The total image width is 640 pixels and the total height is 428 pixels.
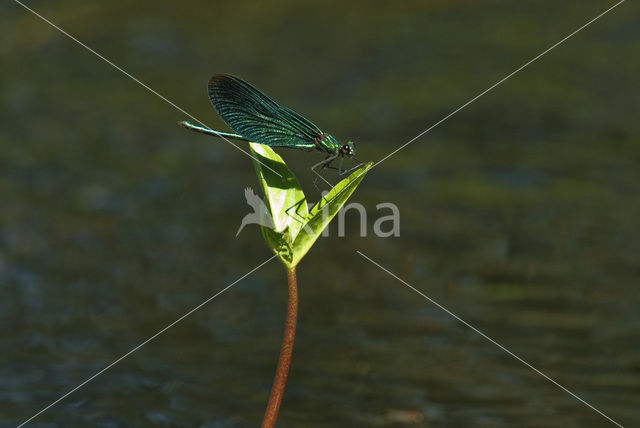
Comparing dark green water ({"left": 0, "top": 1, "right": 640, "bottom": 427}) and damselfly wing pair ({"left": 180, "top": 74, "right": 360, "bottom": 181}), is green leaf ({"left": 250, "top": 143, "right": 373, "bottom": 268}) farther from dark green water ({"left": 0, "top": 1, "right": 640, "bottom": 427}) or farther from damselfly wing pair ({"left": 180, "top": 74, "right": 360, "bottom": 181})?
dark green water ({"left": 0, "top": 1, "right": 640, "bottom": 427})

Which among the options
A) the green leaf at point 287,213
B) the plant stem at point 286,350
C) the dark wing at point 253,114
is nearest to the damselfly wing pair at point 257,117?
the dark wing at point 253,114

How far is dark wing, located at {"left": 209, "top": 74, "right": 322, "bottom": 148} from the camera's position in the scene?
2.32 metres

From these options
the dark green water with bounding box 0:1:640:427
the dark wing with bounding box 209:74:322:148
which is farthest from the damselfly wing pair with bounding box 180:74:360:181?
the dark green water with bounding box 0:1:640:427

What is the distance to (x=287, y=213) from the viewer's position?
2098 mm

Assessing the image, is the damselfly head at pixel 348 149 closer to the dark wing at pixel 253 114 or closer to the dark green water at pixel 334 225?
the dark wing at pixel 253 114

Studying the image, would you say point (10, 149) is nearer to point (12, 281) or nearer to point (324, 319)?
point (12, 281)

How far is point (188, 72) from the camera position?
7.50 m

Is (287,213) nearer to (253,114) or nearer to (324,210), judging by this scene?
(324,210)

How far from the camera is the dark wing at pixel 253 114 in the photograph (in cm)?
232

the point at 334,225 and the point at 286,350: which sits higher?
the point at 334,225

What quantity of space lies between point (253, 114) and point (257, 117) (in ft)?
0.05

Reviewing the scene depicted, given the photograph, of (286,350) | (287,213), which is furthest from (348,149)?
(286,350)

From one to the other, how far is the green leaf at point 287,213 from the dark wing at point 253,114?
0.19 m

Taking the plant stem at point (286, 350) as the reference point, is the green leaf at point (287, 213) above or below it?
above
